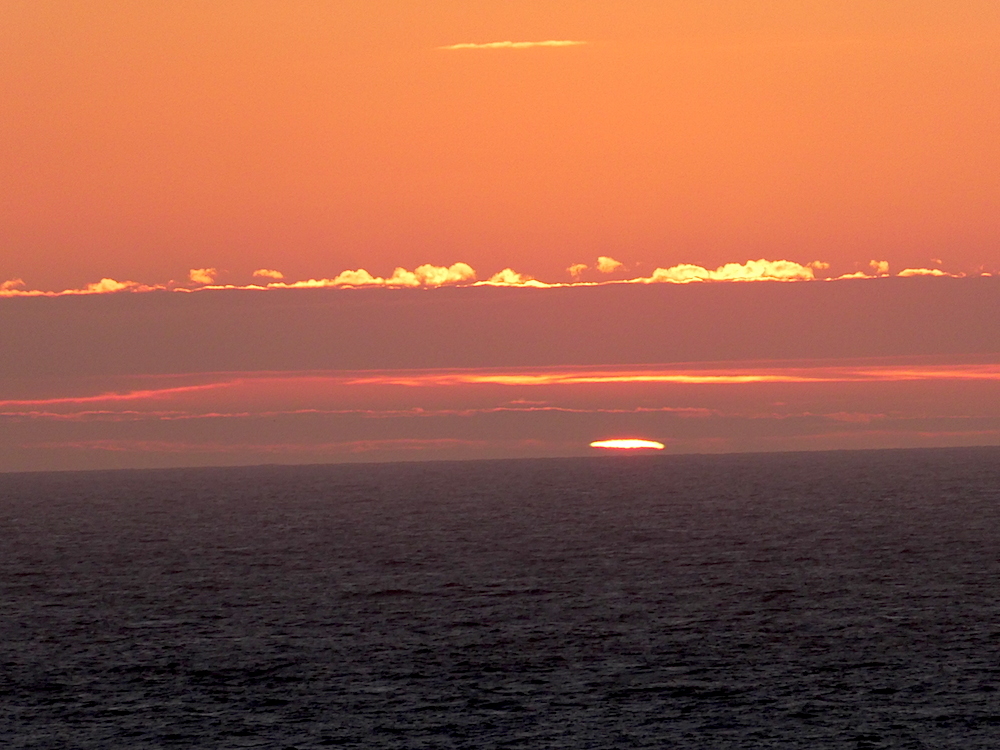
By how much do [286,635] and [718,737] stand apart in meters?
37.3

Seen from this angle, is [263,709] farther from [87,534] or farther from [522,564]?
[87,534]

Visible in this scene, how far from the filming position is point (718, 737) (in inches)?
2309

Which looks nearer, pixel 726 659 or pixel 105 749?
pixel 105 749

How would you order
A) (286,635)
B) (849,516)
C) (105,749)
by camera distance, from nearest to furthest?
(105,749), (286,635), (849,516)

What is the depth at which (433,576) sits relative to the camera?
122 m

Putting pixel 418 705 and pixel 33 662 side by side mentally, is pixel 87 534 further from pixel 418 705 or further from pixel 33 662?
pixel 418 705

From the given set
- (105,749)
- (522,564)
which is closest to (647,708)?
(105,749)

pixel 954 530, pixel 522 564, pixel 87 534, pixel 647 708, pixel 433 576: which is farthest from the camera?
pixel 87 534

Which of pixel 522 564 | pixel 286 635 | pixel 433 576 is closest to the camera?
pixel 286 635

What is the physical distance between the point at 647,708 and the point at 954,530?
105051 millimetres

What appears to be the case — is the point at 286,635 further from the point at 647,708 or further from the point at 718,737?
the point at 718,737

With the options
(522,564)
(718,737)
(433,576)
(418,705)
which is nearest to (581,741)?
(718,737)

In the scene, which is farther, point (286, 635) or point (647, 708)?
point (286, 635)

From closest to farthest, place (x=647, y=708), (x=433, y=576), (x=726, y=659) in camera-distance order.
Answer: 1. (x=647, y=708)
2. (x=726, y=659)
3. (x=433, y=576)
